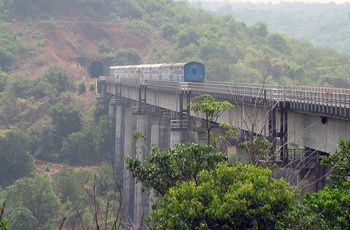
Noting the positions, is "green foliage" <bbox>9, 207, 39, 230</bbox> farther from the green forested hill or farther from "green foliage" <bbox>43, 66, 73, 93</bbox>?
A: the green forested hill

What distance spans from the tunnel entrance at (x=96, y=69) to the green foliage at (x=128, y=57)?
617 cm

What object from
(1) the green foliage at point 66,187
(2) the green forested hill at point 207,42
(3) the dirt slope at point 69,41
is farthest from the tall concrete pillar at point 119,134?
(3) the dirt slope at point 69,41

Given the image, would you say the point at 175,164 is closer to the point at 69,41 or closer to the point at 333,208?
the point at 333,208

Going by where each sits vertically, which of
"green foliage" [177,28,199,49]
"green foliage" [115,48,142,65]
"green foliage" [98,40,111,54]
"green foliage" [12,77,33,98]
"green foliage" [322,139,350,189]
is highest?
"green foliage" [177,28,199,49]

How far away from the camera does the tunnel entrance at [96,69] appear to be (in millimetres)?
108312

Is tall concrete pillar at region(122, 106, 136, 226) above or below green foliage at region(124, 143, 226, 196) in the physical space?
below

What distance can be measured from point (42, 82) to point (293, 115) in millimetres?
69110

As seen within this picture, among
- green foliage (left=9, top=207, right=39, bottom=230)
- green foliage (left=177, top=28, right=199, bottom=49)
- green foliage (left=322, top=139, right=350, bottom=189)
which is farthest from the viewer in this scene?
green foliage (left=177, top=28, right=199, bottom=49)

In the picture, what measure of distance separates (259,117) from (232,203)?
16.0 metres

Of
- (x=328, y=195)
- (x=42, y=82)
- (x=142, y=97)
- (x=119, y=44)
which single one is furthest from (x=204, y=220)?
(x=119, y=44)

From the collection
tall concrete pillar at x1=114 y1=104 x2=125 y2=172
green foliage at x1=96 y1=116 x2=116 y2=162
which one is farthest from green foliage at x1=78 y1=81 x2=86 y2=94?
tall concrete pillar at x1=114 y1=104 x2=125 y2=172

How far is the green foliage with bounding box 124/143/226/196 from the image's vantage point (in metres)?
18.0

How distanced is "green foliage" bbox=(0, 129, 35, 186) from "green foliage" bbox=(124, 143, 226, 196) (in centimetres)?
4831

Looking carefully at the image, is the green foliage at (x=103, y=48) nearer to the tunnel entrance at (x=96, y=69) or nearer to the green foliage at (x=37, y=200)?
the tunnel entrance at (x=96, y=69)
